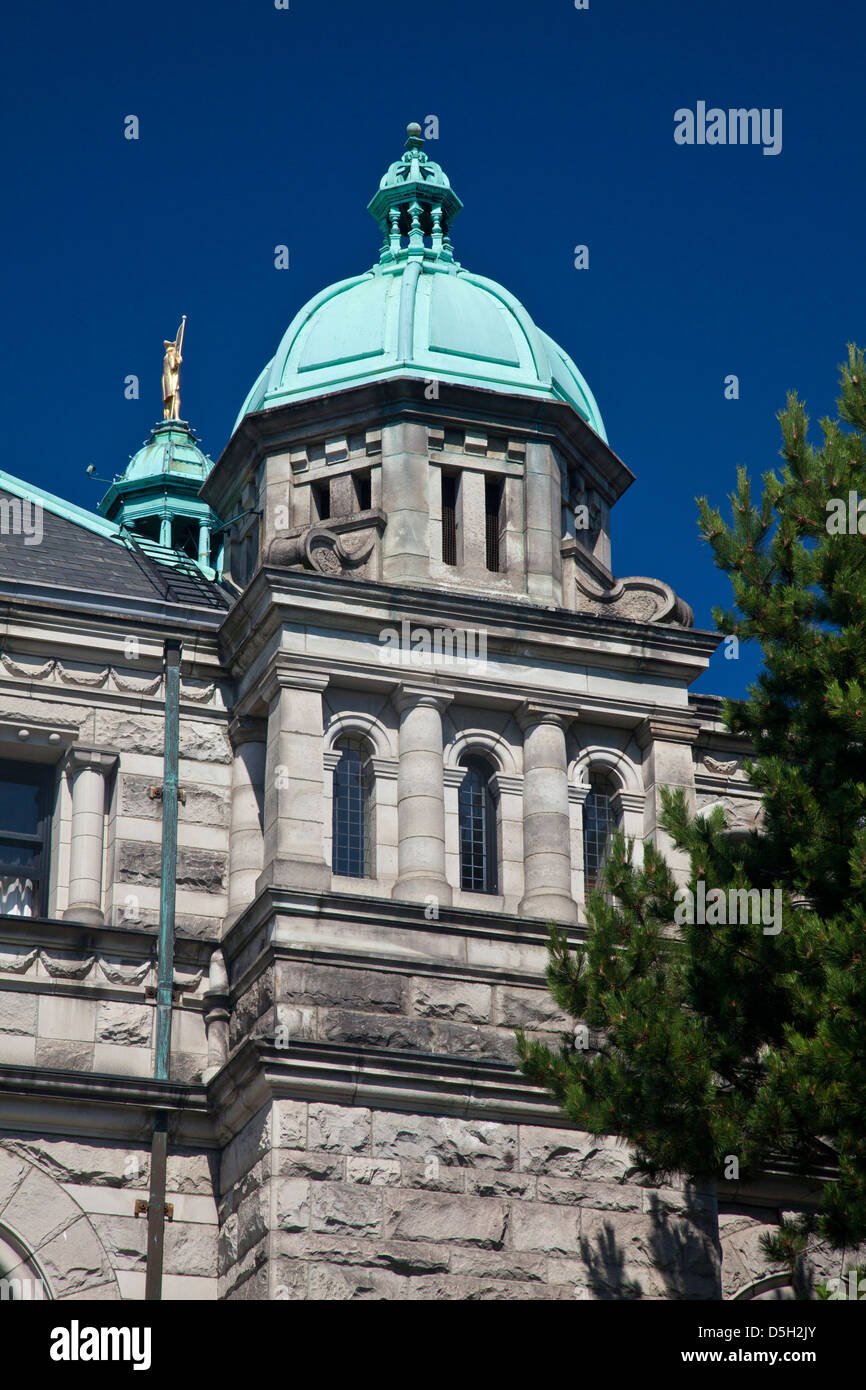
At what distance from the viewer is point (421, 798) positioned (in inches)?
949

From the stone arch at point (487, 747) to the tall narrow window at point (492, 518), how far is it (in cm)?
213

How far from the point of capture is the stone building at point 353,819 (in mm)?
22172

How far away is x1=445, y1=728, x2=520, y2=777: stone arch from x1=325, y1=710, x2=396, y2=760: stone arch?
2.22 feet

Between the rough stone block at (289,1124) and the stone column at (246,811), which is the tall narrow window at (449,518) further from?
the rough stone block at (289,1124)

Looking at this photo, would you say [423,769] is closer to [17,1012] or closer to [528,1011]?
[528,1011]

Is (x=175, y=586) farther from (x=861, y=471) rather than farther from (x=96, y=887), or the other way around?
(x=861, y=471)

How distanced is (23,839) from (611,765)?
20.7 ft

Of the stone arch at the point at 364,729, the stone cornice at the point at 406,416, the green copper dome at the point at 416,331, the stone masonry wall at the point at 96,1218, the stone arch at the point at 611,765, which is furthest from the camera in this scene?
the green copper dome at the point at 416,331

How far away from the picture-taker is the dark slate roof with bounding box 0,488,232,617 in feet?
82.8

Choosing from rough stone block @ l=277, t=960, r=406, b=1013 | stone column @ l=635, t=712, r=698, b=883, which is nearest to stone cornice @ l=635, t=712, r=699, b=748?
stone column @ l=635, t=712, r=698, b=883

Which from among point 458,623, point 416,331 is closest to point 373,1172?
point 458,623

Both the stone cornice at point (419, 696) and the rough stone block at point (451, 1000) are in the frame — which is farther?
the stone cornice at point (419, 696)

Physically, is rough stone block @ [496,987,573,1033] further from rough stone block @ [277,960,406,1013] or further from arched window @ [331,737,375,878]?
arched window @ [331,737,375,878]

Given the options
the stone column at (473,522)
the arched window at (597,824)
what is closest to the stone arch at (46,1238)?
the arched window at (597,824)
